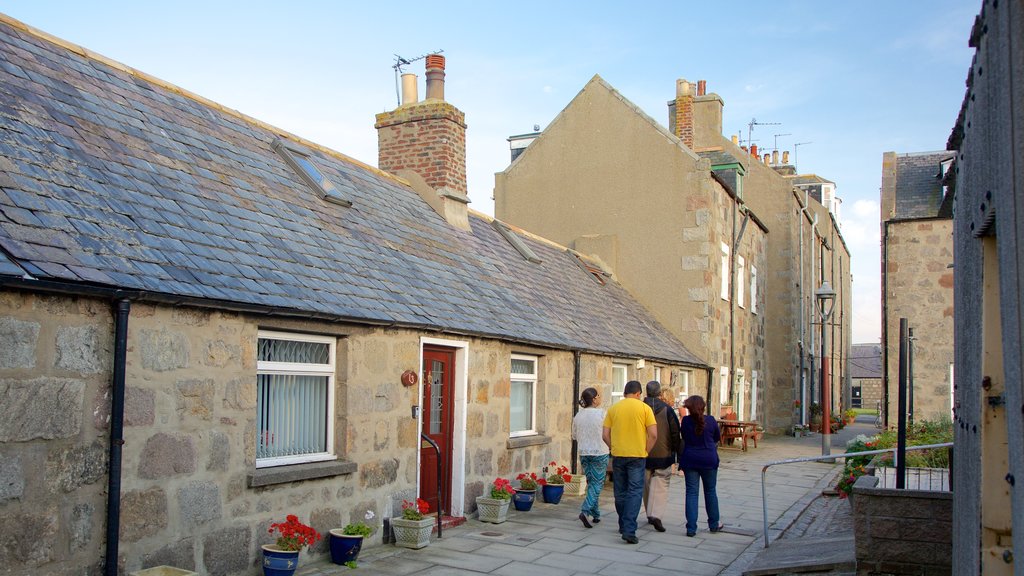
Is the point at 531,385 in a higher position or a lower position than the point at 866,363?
higher

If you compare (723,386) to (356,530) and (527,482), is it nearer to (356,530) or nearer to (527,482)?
(527,482)

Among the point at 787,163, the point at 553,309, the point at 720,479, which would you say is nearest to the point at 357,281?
the point at 553,309

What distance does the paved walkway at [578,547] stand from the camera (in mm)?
8484

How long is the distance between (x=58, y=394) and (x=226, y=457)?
1.72 m

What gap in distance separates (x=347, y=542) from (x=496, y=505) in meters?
2.94

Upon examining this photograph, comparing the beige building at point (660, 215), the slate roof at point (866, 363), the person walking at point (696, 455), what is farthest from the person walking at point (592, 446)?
the slate roof at point (866, 363)

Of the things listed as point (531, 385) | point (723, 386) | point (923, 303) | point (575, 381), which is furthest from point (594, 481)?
point (723, 386)

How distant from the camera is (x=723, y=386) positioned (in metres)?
23.4

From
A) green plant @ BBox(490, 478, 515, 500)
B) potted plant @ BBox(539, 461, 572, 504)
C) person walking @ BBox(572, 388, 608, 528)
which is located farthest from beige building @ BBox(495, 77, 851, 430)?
green plant @ BBox(490, 478, 515, 500)

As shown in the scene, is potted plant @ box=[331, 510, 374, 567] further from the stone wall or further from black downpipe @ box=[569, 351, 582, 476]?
black downpipe @ box=[569, 351, 582, 476]

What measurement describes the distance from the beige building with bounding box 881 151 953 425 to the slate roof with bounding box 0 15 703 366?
9.21 meters

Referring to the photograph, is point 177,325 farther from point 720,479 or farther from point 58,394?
point 720,479

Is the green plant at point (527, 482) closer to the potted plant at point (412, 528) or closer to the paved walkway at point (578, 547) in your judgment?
the paved walkway at point (578, 547)

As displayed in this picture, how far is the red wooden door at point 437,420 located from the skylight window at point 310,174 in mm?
2557
